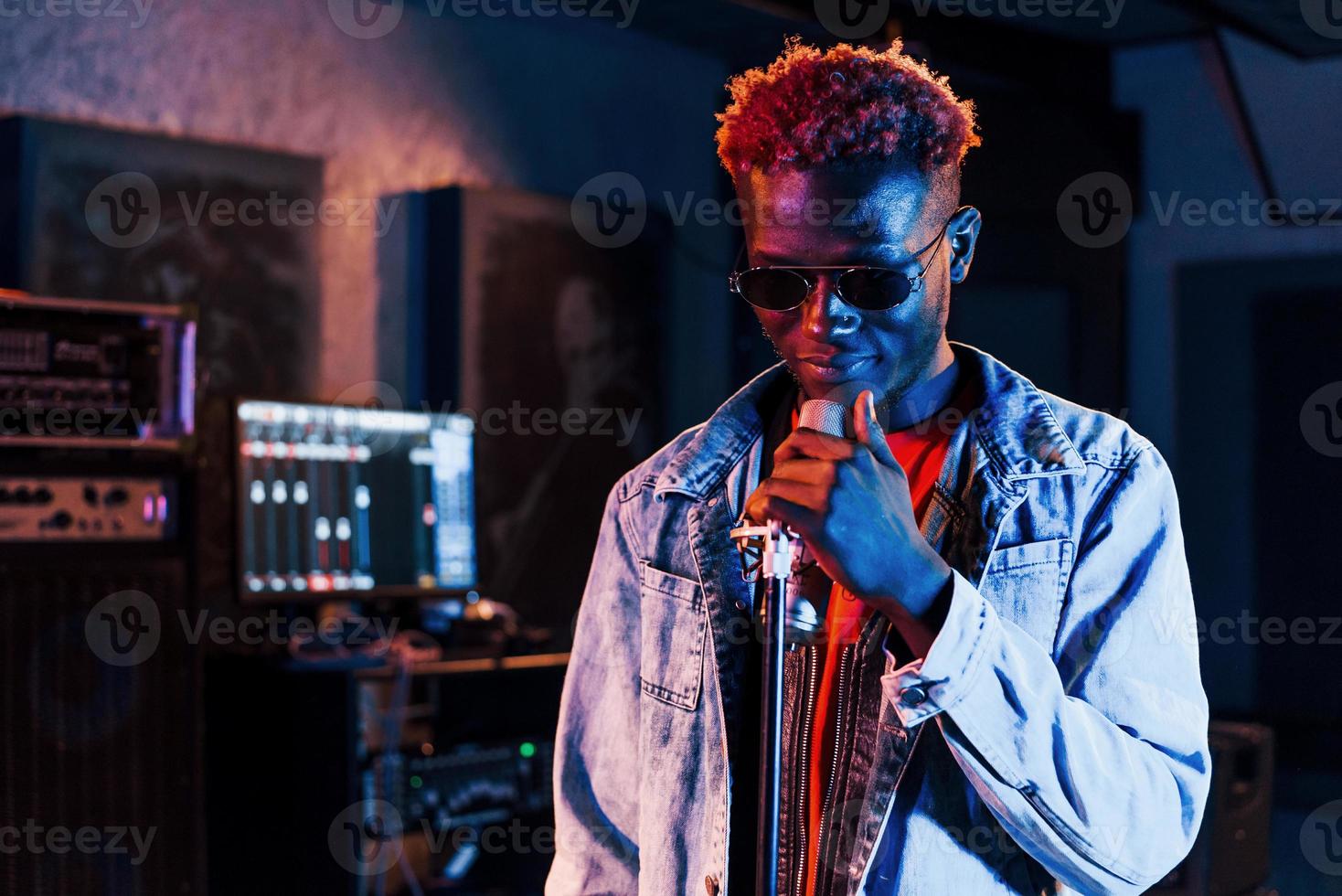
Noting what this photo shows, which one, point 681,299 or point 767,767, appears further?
point 681,299

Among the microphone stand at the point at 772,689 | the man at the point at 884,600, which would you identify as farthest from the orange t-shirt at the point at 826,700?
the microphone stand at the point at 772,689

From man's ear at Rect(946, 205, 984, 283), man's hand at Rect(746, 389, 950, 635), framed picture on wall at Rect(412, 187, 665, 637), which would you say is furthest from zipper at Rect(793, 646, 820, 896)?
framed picture on wall at Rect(412, 187, 665, 637)

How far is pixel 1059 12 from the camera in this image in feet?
17.0

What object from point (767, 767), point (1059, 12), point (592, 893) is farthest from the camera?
point (1059, 12)

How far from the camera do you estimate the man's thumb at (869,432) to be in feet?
3.83

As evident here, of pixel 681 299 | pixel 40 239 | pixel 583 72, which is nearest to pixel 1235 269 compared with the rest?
pixel 681 299

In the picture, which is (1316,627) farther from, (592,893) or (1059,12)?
(592,893)

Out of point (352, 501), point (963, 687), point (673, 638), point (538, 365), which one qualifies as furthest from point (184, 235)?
point (963, 687)

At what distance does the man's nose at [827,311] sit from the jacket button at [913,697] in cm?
35

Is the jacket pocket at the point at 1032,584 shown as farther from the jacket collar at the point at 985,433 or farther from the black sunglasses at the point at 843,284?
the black sunglasses at the point at 843,284

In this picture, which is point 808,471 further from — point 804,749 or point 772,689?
point 804,749

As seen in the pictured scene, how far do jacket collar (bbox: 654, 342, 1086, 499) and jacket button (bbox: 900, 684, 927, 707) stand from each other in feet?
0.94

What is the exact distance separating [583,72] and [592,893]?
4046 mm

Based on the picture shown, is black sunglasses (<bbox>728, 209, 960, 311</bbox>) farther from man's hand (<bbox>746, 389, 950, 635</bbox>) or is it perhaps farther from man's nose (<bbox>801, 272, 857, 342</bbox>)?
man's hand (<bbox>746, 389, 950, 635</bbox>)
